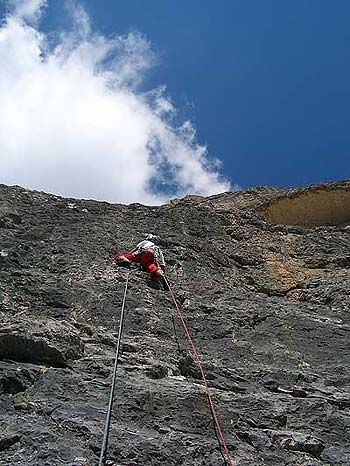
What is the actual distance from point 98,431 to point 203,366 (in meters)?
1.99

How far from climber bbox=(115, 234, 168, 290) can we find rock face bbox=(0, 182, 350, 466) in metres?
0.24

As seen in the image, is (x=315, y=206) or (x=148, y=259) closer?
(x=148, y=259)

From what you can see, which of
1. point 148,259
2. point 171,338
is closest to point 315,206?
point 148,259

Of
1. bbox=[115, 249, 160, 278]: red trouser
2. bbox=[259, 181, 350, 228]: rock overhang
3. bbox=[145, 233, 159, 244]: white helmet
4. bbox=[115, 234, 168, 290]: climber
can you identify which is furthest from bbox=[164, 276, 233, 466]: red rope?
bbox=[259, 181, 350, 228]: rock overhang

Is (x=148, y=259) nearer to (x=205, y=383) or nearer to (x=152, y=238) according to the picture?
(x=152, y=238)

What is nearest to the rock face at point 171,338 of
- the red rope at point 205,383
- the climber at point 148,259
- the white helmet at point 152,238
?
the red rope at point 205,383

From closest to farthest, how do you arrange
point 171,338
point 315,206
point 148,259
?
1. point 171,338
2. point 148,259
3. point 315,206

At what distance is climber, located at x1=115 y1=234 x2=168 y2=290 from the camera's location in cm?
951

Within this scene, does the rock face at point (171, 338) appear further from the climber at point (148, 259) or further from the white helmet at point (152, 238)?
the white helmet at point (152, 238)

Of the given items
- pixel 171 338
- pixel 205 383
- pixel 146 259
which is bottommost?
pixel 205 383

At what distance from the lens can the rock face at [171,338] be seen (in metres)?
5.05

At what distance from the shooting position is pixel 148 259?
9953 millimetres

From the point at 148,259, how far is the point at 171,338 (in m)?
2.66

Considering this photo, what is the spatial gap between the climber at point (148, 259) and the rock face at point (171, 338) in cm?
24
